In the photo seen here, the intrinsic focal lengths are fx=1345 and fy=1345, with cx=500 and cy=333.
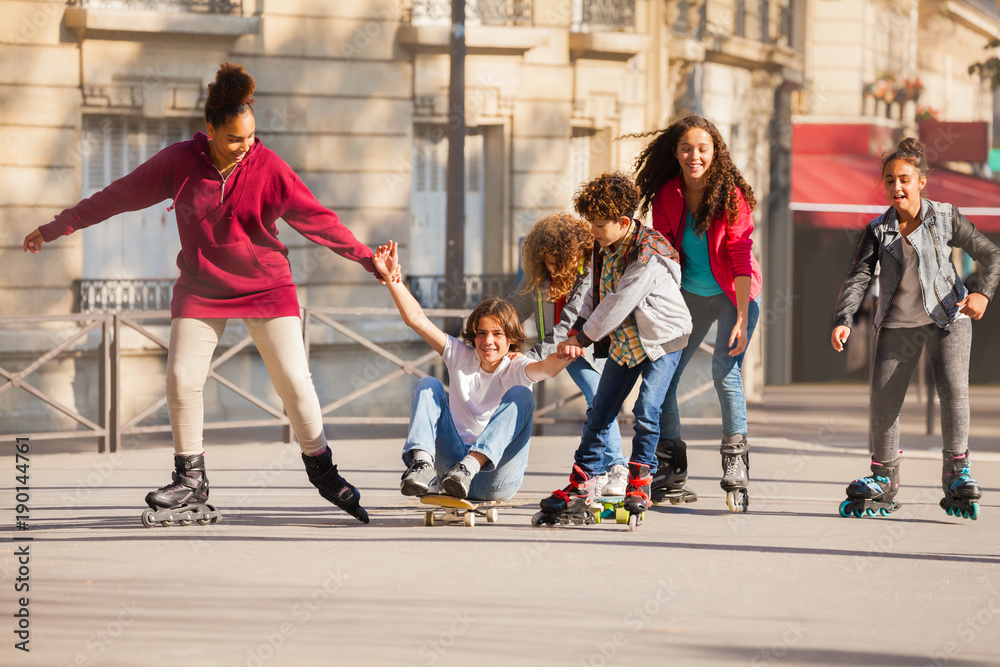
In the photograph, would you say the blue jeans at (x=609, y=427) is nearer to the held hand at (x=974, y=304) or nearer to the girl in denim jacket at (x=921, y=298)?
the girl in denim jacket at (x=921, y=298)

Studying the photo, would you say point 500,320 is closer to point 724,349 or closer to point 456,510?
point 456,510

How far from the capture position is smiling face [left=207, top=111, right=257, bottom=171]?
5.34 meters

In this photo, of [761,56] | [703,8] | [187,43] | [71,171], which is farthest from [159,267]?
[761,56]

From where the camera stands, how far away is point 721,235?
596 cm

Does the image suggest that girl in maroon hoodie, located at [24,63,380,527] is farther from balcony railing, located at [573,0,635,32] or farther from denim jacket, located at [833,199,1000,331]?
balcony railing, located at [573,0,635,32]

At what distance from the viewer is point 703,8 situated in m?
16.3

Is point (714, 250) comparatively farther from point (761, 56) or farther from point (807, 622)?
point (761, 56)

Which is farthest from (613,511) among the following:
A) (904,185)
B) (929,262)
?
(904,185)

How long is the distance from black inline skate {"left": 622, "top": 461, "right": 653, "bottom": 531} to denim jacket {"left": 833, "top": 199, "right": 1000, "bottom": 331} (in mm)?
1143

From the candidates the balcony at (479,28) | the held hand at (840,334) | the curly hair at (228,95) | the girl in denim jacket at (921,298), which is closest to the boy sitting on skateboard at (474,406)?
the curly hair at (228,95)

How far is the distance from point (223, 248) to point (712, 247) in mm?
2148

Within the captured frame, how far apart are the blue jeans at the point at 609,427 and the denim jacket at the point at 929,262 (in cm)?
112

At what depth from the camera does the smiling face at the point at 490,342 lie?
18.9ft

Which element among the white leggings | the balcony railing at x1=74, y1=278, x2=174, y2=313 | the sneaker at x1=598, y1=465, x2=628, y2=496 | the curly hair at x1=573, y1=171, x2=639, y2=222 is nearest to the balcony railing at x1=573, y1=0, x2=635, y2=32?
the balcony railing at x1=74, y1=278, x2=174, y2=313
